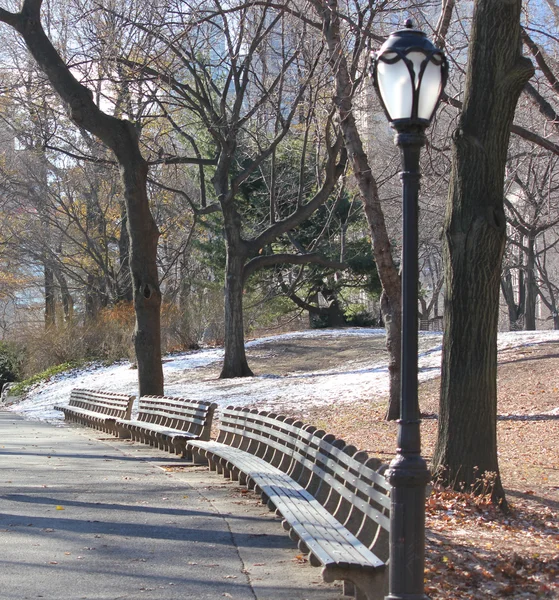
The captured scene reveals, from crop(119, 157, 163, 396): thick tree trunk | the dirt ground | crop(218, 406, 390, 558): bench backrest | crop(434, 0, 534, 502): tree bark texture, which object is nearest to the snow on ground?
the dirt ground

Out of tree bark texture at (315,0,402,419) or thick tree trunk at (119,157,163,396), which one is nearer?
tree bark texture at (315,0,402,419)

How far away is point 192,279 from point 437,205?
12535 millimetres

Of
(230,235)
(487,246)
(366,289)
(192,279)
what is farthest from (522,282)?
(487,246)

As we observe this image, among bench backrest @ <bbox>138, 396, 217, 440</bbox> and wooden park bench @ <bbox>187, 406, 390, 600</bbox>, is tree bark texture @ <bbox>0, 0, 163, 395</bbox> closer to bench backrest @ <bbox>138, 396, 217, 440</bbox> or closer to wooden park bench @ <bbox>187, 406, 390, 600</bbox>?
bench backrest @ <bbox>138, 396, 217, 440</bbox>

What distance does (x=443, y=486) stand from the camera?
8000mm

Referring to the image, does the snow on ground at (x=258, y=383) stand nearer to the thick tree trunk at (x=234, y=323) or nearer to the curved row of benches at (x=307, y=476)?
the thick tree trunk at (x=234, y=323)

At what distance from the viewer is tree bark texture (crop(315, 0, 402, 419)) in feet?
42.3

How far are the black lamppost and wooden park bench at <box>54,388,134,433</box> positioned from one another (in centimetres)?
1102

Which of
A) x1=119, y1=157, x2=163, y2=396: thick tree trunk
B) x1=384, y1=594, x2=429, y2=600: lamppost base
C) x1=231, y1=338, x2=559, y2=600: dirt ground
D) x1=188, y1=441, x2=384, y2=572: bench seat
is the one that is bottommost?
x1=231, y1=338, x2=559, y2=600: dirt ground

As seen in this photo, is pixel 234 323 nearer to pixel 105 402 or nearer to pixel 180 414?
pixel 105 402

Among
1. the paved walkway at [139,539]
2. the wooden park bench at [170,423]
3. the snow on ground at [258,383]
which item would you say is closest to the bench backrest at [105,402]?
the wooden park bench at [170,423]

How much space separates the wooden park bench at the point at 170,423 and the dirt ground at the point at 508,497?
2.46 m

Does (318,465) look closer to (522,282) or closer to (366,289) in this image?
(366,289)

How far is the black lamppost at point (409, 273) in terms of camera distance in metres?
4.36
